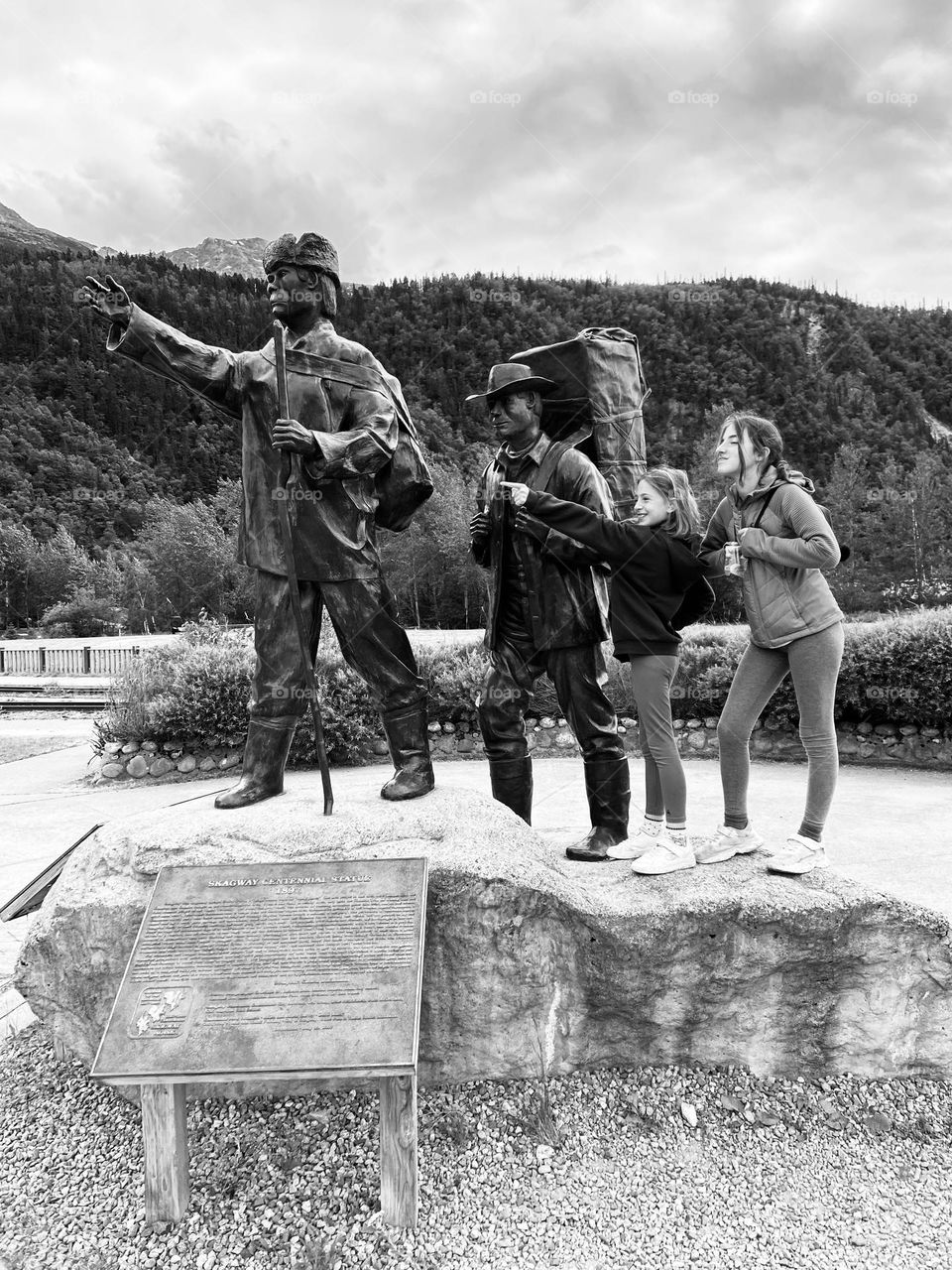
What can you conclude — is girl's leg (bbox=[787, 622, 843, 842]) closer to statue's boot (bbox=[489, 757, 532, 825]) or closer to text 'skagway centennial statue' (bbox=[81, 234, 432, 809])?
statue's boot (bbox=[489, 757, 532, 825])

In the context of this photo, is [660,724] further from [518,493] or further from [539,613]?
[518,493]

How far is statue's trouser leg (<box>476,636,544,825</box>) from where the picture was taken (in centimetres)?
359

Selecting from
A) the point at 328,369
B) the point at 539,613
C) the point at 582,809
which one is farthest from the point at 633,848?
the point at 582,809

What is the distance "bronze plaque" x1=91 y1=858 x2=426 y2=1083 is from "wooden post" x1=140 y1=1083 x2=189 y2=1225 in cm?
14

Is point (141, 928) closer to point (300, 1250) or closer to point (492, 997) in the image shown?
point (300, 1250)

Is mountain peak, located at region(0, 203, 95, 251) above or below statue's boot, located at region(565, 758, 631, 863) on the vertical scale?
above

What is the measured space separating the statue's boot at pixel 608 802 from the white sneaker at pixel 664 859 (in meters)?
0.37

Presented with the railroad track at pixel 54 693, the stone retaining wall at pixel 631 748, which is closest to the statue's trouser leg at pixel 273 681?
the stone retaining wall at pixel 631 748

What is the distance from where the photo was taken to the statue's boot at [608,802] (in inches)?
138

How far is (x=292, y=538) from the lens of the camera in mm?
3135

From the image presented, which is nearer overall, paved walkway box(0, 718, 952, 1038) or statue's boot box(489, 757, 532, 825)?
statue's boot box(489, 757, 532, 825)

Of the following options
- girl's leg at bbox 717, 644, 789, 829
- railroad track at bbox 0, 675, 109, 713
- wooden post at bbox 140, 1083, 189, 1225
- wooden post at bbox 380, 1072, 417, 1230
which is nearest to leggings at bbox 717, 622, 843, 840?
girl's leg at bbox 717, 644, 789, 829

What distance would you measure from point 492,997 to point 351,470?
6.67ft

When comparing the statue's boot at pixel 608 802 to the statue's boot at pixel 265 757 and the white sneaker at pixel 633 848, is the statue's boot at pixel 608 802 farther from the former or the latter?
the statue's boot at pixel 265 757
